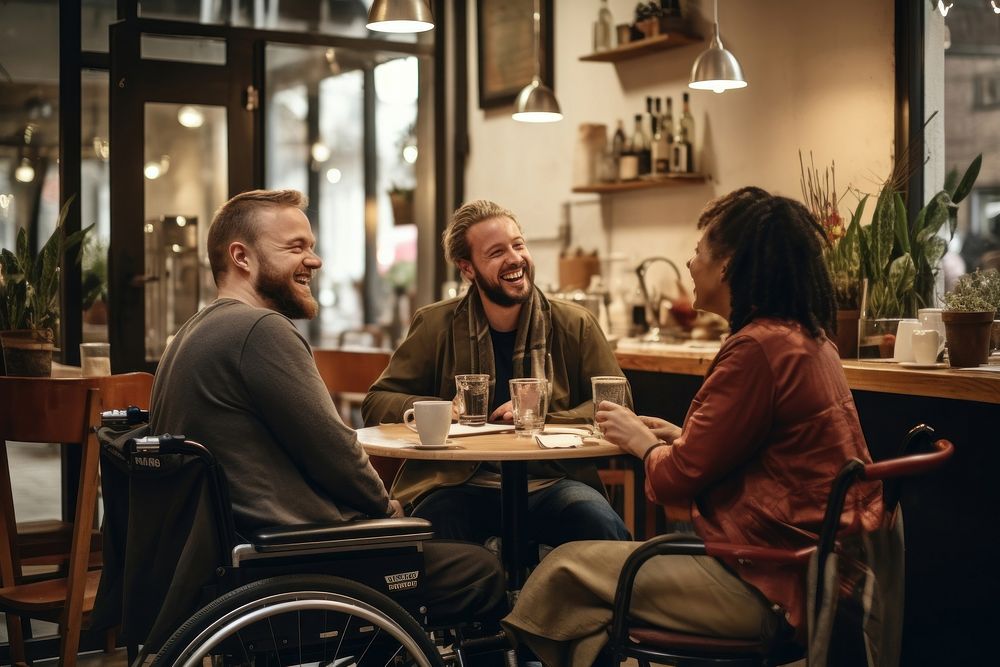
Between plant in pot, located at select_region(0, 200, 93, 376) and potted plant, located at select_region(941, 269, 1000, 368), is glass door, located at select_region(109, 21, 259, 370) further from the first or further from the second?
potted plant, located at select_region(941, 269, 1000, 368)

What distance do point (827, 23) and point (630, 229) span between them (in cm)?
146

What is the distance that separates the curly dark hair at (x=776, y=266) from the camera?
2.02 meters

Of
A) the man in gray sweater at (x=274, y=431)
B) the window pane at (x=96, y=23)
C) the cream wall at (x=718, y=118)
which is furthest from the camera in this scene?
the window pane at (x=96, y=23)

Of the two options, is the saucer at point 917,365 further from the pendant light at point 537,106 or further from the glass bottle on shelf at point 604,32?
the glass bottle on shelf at point 604,32

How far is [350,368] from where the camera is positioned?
13.8 feet

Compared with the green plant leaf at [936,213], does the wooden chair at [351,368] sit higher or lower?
lower

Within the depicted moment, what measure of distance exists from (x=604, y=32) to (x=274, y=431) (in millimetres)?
3989

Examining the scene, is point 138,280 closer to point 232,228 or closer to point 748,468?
point 232,228

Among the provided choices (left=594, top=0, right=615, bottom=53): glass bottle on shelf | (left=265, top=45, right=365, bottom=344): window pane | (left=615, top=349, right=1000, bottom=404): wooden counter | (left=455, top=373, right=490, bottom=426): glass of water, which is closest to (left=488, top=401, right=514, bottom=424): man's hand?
(left=455, top=373, right=490, bottom=426): glass of water

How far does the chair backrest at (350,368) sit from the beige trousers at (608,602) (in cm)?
215

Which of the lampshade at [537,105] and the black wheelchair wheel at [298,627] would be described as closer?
the black wheelchair wheel at [298,627]

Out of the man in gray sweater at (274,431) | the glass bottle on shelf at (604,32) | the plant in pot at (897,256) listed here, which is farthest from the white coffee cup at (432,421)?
the glass bottle on shelf at (604,32)

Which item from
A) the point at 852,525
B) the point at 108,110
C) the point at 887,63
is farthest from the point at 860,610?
the point at 108,110

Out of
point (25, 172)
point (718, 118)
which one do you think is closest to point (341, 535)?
point (25, 172)
